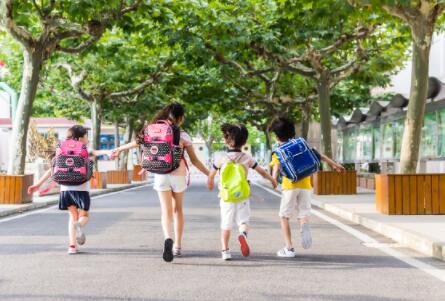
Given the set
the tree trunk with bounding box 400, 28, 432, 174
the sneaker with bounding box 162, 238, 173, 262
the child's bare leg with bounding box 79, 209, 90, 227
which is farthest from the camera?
the tree trunk with bounding box 400, 28, 432, 174

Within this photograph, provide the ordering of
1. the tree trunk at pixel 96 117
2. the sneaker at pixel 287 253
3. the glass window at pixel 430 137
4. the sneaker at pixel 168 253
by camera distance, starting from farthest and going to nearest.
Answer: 1. the tree trunk at pixel 96 117
2. the glass window at pixel 430 137
3. the sneaker at pixel 287 253
4. the sneaker at pixel 168 253

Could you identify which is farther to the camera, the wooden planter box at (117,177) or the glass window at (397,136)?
the wooden planter box at (117,177)

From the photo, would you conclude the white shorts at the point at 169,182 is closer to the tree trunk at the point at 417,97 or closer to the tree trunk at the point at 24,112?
the tree trunk at the point at 417,97

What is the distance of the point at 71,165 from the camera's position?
25.4 feet

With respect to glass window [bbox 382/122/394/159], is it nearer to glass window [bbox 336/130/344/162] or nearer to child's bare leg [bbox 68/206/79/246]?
glass window [bbox 336/130/344/162]

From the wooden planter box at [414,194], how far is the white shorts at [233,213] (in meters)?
5.61

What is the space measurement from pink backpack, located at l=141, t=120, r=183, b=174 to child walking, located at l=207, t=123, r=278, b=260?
459 mm

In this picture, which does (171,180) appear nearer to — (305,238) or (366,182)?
(305,238)

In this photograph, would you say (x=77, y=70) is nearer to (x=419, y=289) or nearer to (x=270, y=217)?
(x=270, y=217)

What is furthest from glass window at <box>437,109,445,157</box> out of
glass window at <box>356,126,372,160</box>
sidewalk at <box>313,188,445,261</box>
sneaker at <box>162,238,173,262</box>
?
sneaker at <box>162,238,173,262</box>

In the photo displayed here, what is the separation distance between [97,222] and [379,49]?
44.7 feet

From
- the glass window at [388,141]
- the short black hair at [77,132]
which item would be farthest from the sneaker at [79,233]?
the glass window at [388,141]

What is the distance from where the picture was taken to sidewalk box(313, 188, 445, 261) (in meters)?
7.94

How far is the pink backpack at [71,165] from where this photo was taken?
25.4 feet
